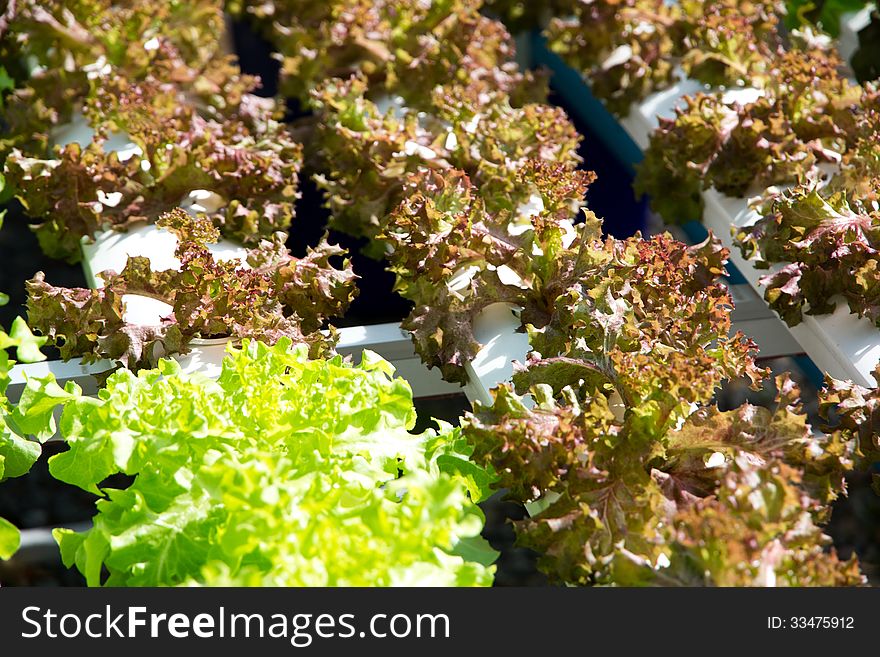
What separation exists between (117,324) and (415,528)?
1.05 m

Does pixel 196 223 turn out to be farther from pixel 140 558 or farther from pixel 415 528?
pixel 415 528

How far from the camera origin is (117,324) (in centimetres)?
235

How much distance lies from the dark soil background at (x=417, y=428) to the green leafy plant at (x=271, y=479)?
1272mm

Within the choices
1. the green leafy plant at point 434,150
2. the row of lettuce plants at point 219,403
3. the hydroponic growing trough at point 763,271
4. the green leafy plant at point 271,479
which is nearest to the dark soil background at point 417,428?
the hydroponic growing trough at point 763,271

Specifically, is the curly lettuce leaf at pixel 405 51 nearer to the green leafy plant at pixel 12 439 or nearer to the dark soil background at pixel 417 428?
the dark soil background at pixel 417 428

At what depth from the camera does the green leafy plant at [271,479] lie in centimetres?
→ 165

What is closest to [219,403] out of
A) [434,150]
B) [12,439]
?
[12,439]

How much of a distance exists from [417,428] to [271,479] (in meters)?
2.09

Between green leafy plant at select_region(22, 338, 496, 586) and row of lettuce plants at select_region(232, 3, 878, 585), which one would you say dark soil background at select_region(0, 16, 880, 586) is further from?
green leafy plant at select_region(22, 338, 496, 586)

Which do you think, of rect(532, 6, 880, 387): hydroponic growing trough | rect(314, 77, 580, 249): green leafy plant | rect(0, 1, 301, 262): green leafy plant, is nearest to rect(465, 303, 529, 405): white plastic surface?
rect(314, 77, 580, 249): green leafy plant

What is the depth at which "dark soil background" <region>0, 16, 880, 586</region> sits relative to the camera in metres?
3.54

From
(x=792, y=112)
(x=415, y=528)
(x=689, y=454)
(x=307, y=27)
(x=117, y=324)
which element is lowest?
(x=415, y=528)

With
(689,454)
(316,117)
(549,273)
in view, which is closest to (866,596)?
(689,454)

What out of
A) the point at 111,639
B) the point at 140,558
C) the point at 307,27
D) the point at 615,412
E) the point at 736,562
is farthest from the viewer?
the point at 307,27
